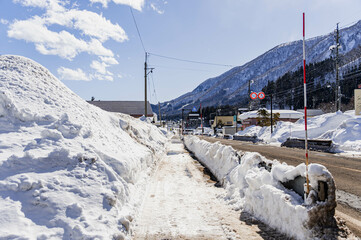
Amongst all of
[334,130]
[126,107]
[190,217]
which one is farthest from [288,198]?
[126,107]

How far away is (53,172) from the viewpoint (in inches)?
192

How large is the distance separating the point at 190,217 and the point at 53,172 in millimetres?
3155

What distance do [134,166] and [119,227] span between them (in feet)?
11.3

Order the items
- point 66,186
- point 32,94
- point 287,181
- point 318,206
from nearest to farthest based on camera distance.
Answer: point 318,206 → point 66,186 → point 287,181 → point 32,94

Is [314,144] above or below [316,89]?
below

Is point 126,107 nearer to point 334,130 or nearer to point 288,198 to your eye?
point 334,130

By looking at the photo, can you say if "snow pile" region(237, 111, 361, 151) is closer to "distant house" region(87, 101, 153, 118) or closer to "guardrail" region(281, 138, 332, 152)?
"guardrail" region(281, 138, 332, 152)

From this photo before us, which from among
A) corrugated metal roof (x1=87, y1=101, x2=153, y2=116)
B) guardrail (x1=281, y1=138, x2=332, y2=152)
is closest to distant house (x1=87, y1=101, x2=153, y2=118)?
corrugated metal roof (x1=87, y1=101, x2=153, y2=116)

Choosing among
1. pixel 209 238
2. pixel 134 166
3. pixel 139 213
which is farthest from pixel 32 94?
pixel 209 238

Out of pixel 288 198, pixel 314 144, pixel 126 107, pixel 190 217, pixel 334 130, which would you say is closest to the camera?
pixel 288 198

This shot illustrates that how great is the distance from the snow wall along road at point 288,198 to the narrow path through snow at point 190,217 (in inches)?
13.0

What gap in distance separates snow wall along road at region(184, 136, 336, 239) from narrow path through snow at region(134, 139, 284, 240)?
1.08 ft

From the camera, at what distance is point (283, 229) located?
4312mm

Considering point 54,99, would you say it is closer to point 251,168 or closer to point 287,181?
point 251,168
